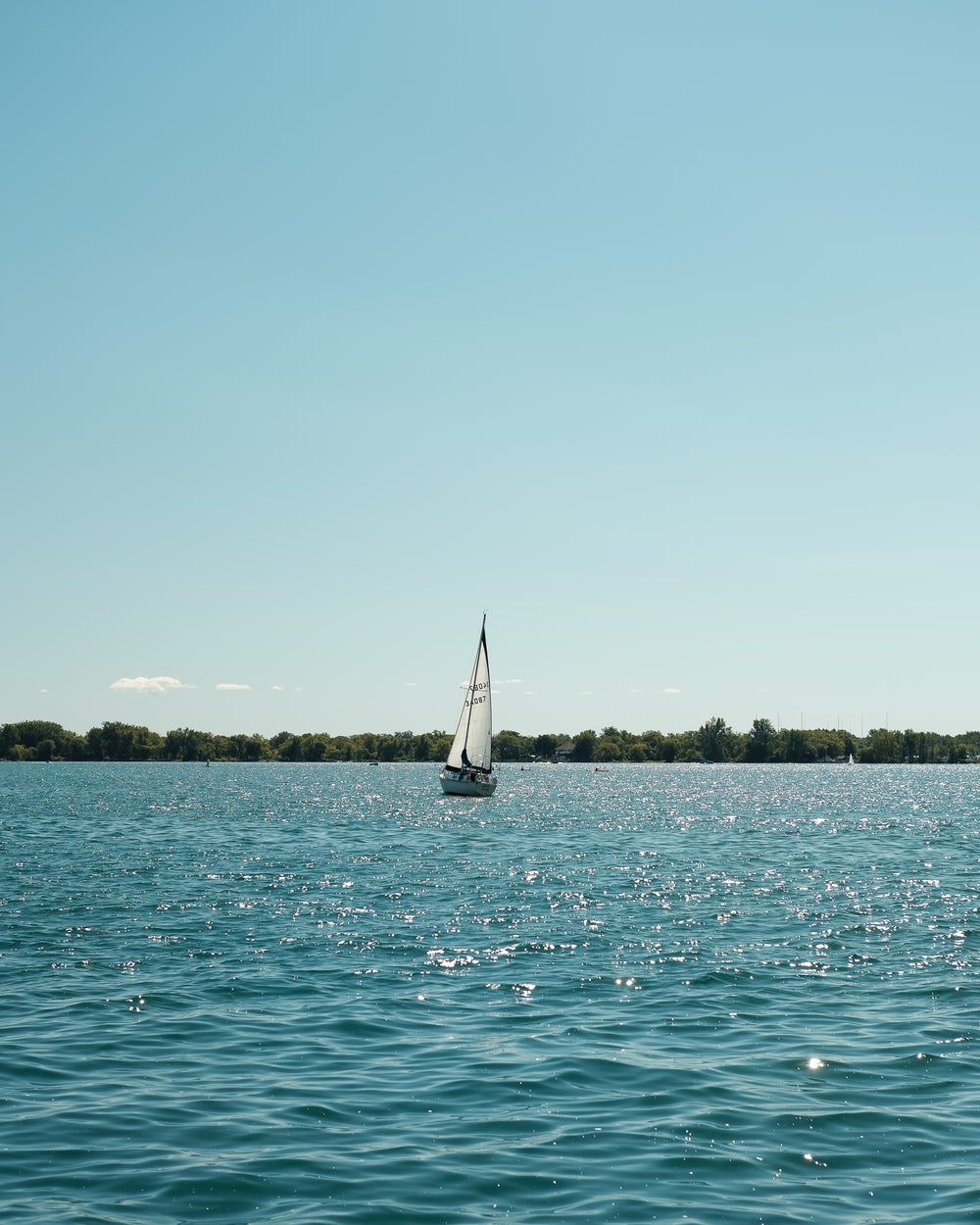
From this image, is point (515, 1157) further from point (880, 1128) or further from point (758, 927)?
point (758, 927)

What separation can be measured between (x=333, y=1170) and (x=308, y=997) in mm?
9069

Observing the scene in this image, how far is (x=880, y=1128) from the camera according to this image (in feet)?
45.2

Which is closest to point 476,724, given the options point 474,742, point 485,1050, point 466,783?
point 474,742

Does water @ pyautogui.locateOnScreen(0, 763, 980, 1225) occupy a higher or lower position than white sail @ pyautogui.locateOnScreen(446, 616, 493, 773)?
lower

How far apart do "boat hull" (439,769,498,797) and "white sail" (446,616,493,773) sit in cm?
75

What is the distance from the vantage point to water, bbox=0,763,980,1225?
11828mm

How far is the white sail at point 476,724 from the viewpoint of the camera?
99250 millimetres

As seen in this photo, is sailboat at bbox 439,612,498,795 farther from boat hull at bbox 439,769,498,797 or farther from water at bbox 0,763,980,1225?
water at bbox 0,763,980,1225

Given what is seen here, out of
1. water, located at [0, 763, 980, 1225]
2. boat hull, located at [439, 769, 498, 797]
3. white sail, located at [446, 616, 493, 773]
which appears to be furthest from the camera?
boat hull, located at [439, 769, 498, 797]

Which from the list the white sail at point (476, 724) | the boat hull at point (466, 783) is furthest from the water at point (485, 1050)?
the boat hull at point (466, 783)

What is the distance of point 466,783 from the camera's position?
104688 millimetres

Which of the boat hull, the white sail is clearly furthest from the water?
the boat hull

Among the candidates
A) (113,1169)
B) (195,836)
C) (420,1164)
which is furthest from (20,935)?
A: (195,836)

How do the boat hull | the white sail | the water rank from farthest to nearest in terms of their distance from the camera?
1. the boat hull
2. the white sail
3. the water
